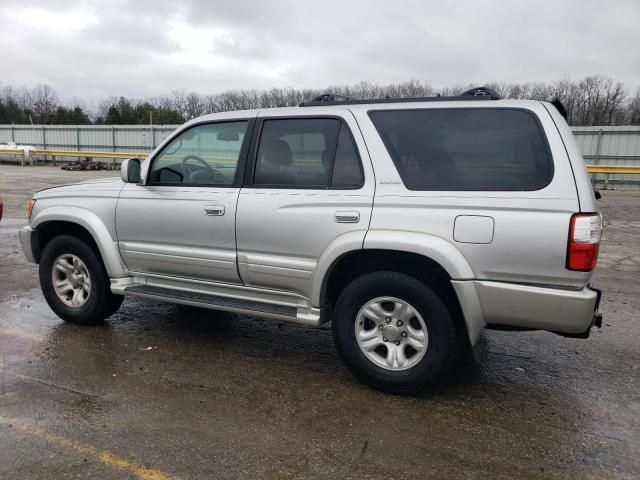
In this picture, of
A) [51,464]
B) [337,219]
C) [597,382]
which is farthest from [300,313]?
[597,382]

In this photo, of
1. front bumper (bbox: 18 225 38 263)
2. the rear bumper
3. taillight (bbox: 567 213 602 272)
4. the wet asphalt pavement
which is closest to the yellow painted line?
the wet asphalt pavement

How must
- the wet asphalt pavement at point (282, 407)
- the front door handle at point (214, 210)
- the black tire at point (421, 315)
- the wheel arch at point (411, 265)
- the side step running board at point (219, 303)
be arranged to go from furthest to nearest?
the front door handle at point (214, 210) → the side step running board at point (219, 303) → the black tire at point (421, 315) → the wheel arch at point (411, 265) → the wet asphalt pavement at point (282, 407)

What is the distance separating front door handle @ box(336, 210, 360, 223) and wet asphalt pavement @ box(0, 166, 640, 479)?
1.18 metres

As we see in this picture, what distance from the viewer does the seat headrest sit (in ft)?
12.8

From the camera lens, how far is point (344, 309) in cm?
360

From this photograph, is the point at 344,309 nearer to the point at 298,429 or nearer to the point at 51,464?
the point at 298,429

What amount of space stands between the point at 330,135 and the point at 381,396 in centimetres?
187

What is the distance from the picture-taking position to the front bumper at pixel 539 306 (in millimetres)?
3035

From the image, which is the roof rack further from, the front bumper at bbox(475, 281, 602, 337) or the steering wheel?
the front bumper at bbox(475, 281, 602, 337)

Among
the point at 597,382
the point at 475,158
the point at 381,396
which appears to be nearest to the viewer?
the point at 475,158

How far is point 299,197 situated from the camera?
3.70 m

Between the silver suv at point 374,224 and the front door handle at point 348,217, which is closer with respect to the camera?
the silver suv at point 374,224

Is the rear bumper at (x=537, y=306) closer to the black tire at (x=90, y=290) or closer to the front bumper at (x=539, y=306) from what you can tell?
the front bumper at (x=539, y=306)

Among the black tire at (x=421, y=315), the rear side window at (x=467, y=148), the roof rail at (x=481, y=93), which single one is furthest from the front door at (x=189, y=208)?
the roof rail at (x=481, y=93)
